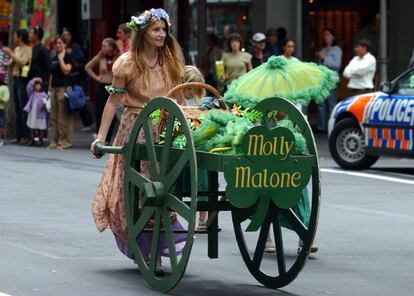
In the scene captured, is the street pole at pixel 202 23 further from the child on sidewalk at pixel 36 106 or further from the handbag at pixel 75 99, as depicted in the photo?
the handbag at pixel 75 99

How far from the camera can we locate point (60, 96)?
70.9ft

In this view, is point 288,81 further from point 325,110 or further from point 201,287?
point 325,110

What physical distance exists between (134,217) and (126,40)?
11.8 meters

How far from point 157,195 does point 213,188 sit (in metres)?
0.55

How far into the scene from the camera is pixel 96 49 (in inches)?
1207

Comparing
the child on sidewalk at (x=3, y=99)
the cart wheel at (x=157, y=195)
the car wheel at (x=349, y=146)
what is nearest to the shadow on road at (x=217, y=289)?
the cart wheel at (x=157, y=195)

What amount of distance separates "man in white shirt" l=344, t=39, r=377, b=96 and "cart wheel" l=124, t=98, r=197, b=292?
13257 mm

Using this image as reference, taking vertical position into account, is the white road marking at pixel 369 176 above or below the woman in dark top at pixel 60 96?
below

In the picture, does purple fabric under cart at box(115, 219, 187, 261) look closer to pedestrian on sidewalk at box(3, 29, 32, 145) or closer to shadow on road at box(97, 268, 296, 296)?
shadow on road at box(97, 268, 296, 296)

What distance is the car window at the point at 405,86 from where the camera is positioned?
17.3 meters

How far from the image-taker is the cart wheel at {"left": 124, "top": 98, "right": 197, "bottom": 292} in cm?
816

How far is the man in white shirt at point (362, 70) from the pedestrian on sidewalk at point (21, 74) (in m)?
5.31

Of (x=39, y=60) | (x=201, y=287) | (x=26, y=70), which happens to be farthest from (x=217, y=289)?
(x=26, y=70)

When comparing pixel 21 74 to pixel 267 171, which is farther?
pixel 21 74
